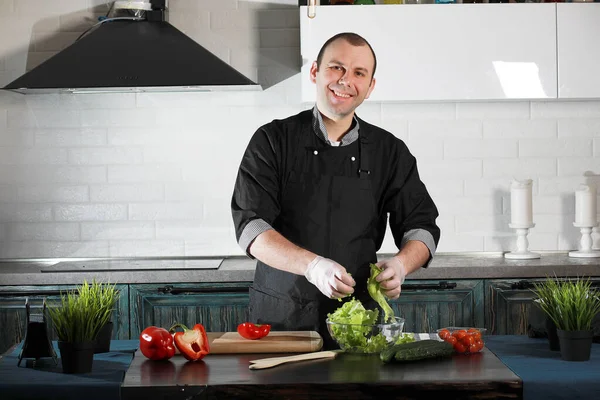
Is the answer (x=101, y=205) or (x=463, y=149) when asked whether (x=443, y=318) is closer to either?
(x=463, y=149)

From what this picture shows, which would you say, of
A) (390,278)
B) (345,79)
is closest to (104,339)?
(390,278)

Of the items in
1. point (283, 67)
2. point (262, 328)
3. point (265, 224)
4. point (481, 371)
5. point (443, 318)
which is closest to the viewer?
point (481, 371)

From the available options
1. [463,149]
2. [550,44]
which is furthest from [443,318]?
[550,44]

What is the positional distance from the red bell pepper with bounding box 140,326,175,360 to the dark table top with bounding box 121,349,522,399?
2.5 inches

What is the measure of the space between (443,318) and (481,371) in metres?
1.92

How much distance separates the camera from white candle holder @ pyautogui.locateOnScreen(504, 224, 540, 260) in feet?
15.5

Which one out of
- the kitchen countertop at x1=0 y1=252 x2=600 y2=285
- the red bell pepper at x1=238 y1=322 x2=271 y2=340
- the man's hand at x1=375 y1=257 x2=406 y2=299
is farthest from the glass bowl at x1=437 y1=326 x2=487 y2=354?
the kitchen countertop at x1=0 y1=252 x2=600 y2=285

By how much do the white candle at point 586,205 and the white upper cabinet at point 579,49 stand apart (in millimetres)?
542

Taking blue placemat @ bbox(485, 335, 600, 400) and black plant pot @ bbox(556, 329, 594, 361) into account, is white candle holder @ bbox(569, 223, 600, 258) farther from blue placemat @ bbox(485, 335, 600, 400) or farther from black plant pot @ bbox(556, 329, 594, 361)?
black plant pot @ bbox(556, 329, 594, 361)

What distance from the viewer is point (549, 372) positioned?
8.04ft

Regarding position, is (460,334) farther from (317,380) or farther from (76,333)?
(76,333)

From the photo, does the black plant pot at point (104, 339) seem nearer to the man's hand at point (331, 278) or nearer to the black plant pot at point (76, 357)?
the black plant pot at point (76, 357)

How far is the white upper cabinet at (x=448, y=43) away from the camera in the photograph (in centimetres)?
451

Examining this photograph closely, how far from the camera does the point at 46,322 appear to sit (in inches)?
101
